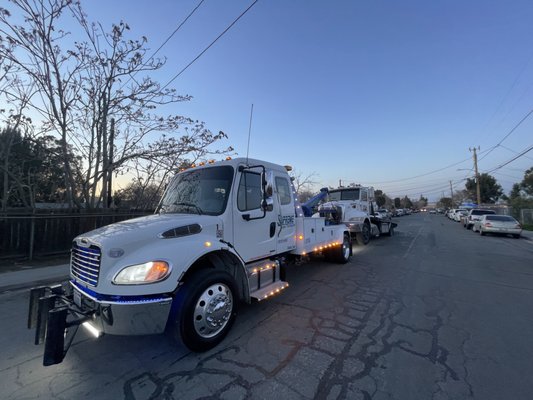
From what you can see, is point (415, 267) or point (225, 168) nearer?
point (225, 168)

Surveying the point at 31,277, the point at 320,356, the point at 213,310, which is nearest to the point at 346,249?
the point at 320,356

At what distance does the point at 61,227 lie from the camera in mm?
9375

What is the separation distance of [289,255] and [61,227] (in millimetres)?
8743

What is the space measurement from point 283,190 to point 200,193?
5.87 feet

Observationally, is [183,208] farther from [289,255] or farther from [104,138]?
[104,138]

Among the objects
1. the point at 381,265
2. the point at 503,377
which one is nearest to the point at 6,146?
the point at 381,265

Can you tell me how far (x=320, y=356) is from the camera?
313 centimetres

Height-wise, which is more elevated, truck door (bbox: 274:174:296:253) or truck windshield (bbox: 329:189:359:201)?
truck windshield (bbox: 329:189:359:201)

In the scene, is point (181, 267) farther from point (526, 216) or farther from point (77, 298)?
point (526, 216)

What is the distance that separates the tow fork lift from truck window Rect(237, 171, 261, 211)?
2305 mm

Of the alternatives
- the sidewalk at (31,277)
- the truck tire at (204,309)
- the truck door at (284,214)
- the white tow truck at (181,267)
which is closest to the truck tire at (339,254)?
the truck door at (284,214)

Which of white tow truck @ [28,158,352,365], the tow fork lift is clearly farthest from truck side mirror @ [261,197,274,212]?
the tow fork lift

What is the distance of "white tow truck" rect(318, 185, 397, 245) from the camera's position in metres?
12.1

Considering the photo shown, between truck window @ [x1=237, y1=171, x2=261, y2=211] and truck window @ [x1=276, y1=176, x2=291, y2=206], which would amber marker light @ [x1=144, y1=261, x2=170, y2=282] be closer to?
truck window @ [x1=237, y1=171, x2=261, y2=211]
